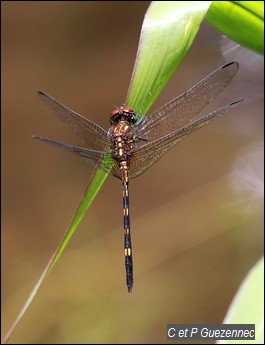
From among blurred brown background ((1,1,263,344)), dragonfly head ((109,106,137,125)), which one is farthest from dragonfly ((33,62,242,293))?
blurred brown background ((1,1,263,344))

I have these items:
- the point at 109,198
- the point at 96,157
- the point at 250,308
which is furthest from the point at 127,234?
the point at 109,198

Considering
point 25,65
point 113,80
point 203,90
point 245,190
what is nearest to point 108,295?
point 245,190

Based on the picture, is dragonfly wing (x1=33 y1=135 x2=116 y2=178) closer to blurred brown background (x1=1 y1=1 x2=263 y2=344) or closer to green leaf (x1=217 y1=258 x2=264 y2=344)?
green leaf (x1=217 y1=258 x2=264 y2=344)

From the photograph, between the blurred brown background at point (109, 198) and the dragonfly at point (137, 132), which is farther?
the blurred brown background at point (109, 198)

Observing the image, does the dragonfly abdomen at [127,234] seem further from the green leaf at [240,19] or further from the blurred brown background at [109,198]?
the blurred brown background at [109,198]

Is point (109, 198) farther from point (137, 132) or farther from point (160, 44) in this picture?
point (160, 44)

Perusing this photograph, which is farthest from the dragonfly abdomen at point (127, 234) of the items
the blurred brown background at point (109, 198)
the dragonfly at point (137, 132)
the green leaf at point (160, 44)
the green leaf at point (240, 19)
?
the blurred brown background at point (109, 198)

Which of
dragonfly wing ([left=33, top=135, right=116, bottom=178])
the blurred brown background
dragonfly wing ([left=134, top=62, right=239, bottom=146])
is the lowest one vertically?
dragonfly wing ([left=33, top=135, right=116, bottom=178])
